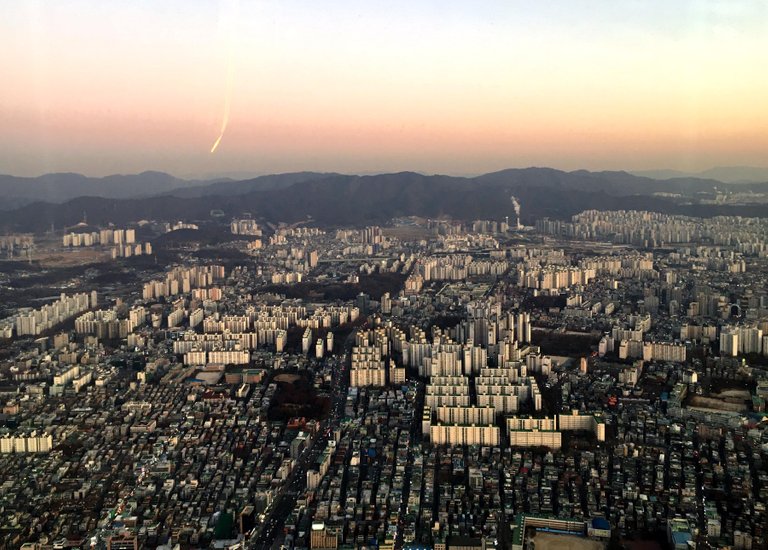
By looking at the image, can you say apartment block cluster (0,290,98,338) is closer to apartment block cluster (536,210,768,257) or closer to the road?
the road

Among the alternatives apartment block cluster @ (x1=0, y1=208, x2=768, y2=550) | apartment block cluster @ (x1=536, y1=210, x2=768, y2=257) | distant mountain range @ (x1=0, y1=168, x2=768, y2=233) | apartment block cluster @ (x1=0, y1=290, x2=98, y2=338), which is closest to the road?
apartment block cluster @ (x1=0, y1=208, x2=768, y2=550)

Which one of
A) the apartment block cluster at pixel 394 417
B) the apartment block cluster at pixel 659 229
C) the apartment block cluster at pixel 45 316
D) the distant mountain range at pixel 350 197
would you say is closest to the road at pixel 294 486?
the apartment block cluster at pixel 394 417

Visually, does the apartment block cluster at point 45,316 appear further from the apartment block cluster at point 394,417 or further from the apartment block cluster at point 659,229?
the apartment block cluster at point 659,229

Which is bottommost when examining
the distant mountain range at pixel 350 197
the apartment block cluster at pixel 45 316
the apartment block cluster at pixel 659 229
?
the apartment block cluster at pixel 45 316

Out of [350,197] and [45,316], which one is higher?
[350,197]

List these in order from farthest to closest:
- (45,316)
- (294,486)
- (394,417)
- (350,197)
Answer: (350,197)
(45,316)
(394,417)
(294,486)

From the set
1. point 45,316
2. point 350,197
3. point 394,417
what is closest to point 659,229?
point 350,197

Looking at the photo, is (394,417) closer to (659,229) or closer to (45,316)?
(45,316)

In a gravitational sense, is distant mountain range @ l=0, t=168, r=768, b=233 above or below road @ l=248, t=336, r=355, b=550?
above
